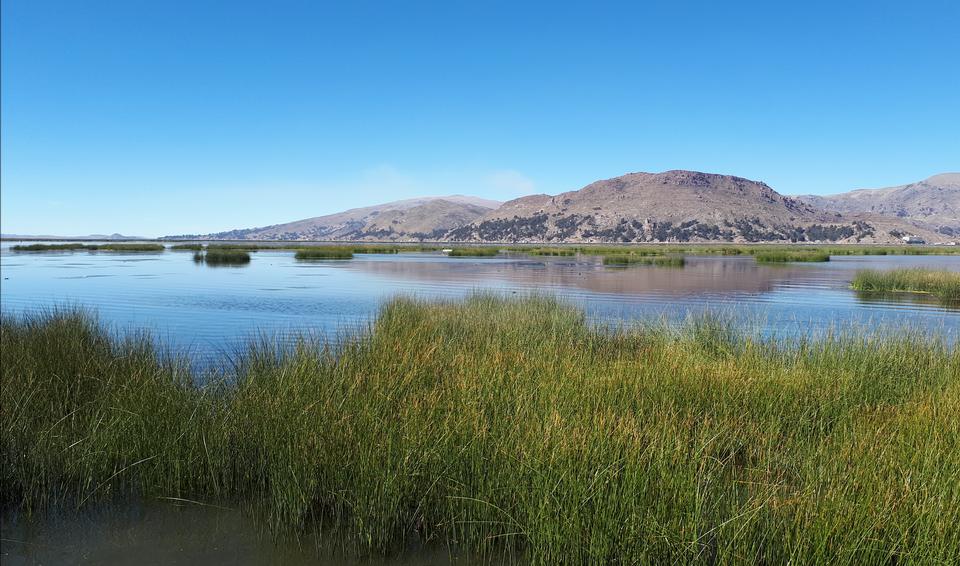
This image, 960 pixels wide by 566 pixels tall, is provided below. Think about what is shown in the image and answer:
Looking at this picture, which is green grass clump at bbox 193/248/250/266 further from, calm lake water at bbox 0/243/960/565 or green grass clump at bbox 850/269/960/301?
green grass clump at bbox 850/269/960/301

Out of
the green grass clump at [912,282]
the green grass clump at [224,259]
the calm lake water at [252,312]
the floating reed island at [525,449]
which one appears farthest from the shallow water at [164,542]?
the green grass clump at [224,259]

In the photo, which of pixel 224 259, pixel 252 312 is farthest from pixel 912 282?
pixel 224 259

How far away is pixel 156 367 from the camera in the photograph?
8203 millimetres

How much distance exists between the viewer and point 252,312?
20594 mm

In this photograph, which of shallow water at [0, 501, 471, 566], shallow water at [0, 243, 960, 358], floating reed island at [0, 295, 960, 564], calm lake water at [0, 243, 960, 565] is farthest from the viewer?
shallow water at [0, 243, 960, 358]

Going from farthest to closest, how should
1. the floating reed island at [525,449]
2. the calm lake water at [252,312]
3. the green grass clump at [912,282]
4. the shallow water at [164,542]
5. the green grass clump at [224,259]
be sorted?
1. the green grass clump at [224,259]
2. the green grass clump at [912,282]
3. the calm lake water at [252,312]
4. the shallow water at [164,542]
5. the floating reed island at [525,449]

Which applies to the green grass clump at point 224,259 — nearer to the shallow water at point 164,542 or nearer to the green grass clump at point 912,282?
the green grass clump at point 912,282

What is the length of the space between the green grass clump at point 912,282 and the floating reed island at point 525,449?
23985 millimetres

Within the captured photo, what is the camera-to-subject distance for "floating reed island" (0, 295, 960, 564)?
4285 millimetres

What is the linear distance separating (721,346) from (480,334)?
425cm

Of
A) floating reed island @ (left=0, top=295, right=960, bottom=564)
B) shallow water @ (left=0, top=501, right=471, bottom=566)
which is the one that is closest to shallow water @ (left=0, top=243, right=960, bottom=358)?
floating reed island @ (left=0, top=295, right=960, bottom=564)

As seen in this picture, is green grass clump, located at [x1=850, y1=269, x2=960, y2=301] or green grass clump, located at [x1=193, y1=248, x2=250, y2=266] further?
green grass clump, located at [x1=193, y1=248, x2=250, y2=266]

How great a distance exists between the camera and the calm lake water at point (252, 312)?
205 inches

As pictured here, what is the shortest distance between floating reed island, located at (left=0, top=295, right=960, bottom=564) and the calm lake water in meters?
0.29
